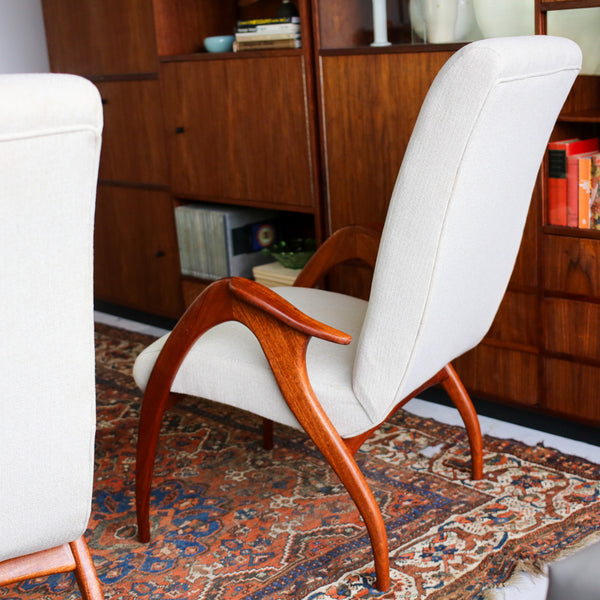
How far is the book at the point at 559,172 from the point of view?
2.19m

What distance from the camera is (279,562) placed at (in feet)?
5.92

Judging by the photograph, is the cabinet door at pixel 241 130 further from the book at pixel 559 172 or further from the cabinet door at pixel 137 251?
the book at pixel 559 172

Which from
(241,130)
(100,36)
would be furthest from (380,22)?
(100,36)

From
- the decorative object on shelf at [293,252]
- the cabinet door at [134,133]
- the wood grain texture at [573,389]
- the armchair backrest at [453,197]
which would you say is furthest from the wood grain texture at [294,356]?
the cabinet door at [134,133]

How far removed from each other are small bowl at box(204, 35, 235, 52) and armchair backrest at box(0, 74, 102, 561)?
7.13ft

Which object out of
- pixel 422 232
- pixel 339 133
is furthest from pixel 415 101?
pixel 422 232

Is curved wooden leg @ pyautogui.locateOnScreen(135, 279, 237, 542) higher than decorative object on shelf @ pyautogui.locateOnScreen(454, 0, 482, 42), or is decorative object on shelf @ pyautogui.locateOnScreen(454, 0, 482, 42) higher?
decorative object on shelf @ pyautogui.locateOnScreen(454, 0, 482, 42)

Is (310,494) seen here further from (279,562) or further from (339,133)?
(339,133)

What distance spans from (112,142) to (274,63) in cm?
112

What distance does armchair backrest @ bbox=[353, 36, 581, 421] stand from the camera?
1.42 meters

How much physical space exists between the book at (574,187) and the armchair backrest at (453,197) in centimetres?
45

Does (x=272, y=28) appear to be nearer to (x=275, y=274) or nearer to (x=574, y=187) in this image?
(x=275, y=274)

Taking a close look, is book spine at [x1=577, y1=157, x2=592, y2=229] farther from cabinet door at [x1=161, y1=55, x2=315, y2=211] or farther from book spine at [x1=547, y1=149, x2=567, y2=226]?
cabinet door at [x1=161, y1=55, x2=315, y2=211]

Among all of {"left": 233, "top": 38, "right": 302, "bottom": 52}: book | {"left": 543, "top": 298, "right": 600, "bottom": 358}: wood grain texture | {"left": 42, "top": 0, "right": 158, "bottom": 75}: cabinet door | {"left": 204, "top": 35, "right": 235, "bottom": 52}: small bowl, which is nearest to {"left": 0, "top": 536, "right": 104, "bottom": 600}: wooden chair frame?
{"left": 543, "top": 298, "right": 600, "bottom": 358}: wood grain texture
